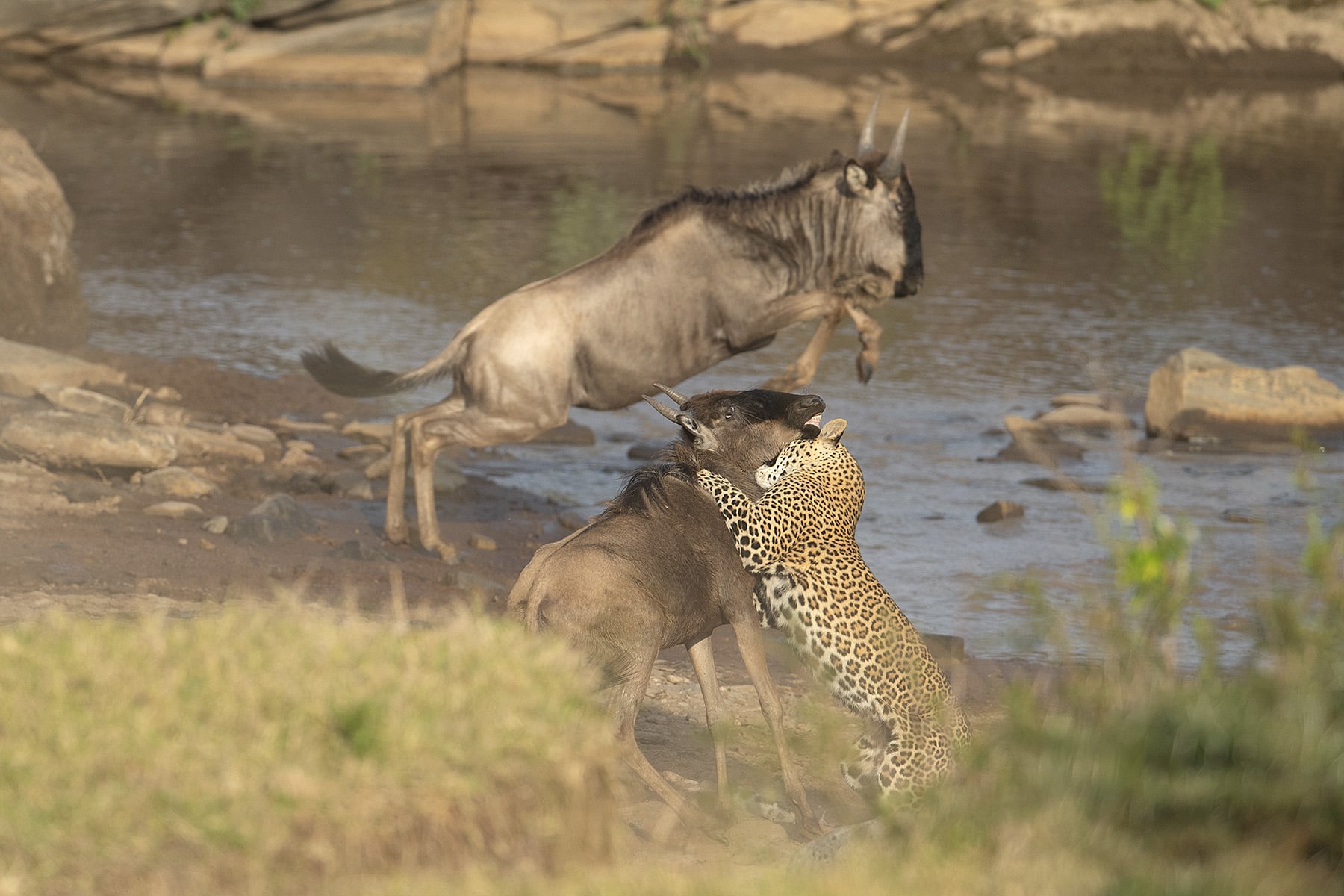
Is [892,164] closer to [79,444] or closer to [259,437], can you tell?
[259,437]

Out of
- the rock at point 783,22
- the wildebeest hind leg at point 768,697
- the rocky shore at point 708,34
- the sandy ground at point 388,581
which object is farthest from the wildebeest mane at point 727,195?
the rock at point 783,22

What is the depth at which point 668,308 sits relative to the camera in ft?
31.1

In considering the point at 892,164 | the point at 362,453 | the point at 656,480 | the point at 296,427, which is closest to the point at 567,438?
the point at 362,453

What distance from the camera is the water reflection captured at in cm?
1947

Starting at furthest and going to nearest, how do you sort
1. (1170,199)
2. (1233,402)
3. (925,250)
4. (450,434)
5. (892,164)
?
(1170,199) → (925,250) → (1233,402) → (892,164) → (450,434)

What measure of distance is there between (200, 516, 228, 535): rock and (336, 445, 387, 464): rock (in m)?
2.03

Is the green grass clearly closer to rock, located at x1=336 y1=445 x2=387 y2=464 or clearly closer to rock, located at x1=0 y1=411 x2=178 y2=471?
rock, located at x1=0 y1=411 x2=178 y2=471

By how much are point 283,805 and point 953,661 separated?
4.99m

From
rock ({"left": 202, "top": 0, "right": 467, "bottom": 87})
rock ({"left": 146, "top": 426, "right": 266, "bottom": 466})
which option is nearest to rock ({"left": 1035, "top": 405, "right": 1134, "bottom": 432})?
rock ({"left": 146, "top": 426, "right": 266, "bottom": 466})

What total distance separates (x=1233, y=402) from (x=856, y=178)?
3.76 metres

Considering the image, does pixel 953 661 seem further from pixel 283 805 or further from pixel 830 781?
pixel 283 805

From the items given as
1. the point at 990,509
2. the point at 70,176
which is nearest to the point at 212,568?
the point at 990,509

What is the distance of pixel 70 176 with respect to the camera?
22203mm

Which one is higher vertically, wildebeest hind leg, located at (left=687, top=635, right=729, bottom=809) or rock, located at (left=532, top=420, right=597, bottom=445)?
wildebeest hind leg, located at (left=687, top=635, right=729, bottom=809)
